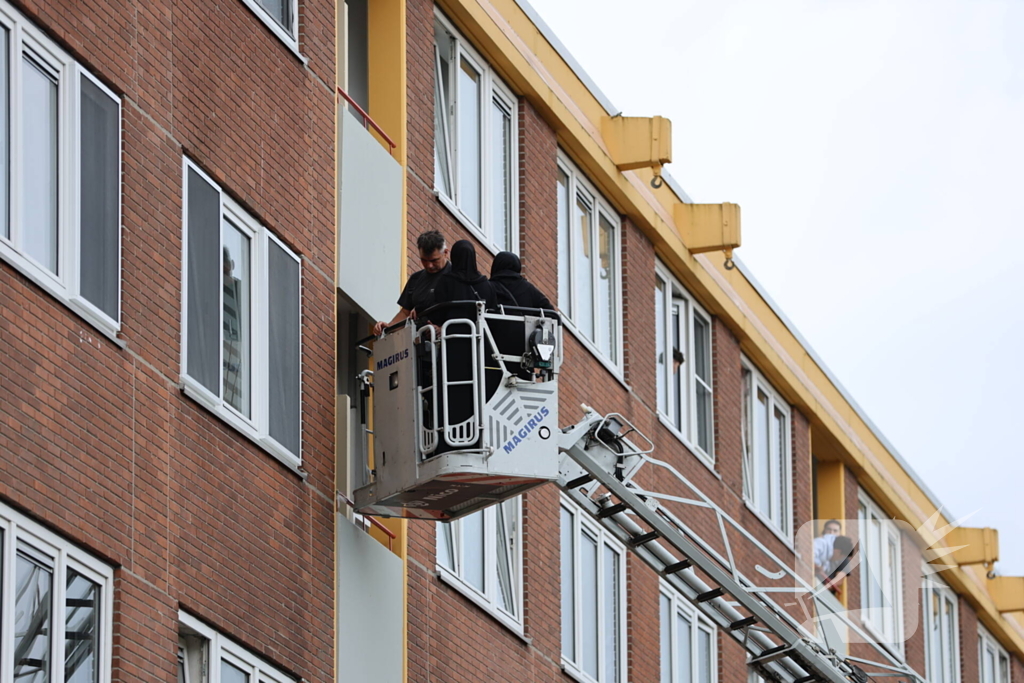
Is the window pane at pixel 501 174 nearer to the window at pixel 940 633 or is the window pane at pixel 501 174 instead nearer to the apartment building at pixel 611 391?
the apartment building at pixel 611 391

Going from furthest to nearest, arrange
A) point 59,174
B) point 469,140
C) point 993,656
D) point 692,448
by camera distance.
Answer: point 993,656 → point 692,448 → point 469,140 → point 59,174

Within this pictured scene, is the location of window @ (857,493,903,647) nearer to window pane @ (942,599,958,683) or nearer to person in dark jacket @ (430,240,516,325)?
window pane @ (942,599,958,683)

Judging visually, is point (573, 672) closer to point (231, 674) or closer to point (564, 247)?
point (564, 247)

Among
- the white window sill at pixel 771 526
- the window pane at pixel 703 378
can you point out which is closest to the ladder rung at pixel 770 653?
the window pane at pixel 703 378

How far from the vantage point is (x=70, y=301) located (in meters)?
15.8

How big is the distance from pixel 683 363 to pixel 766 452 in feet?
11.8

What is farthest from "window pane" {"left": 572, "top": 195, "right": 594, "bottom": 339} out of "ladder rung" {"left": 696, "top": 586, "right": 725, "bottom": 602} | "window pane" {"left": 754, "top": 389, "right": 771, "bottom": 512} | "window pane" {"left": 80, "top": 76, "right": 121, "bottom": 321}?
"window pane" {"left": 80, "top": 76, "right": 121, "bottom": 321}

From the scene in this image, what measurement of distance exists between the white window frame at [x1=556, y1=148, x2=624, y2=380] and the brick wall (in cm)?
705

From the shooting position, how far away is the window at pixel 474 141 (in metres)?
24.1

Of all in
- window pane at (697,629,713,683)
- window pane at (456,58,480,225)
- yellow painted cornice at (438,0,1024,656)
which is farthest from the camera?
window pane at (697,629,713,683)

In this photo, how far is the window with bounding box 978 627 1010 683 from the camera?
4420 cm

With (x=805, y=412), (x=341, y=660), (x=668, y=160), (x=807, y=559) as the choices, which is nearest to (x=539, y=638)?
(x=341, y=660)

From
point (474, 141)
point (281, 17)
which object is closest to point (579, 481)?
point (281, 17)

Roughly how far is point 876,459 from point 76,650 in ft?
85.0
